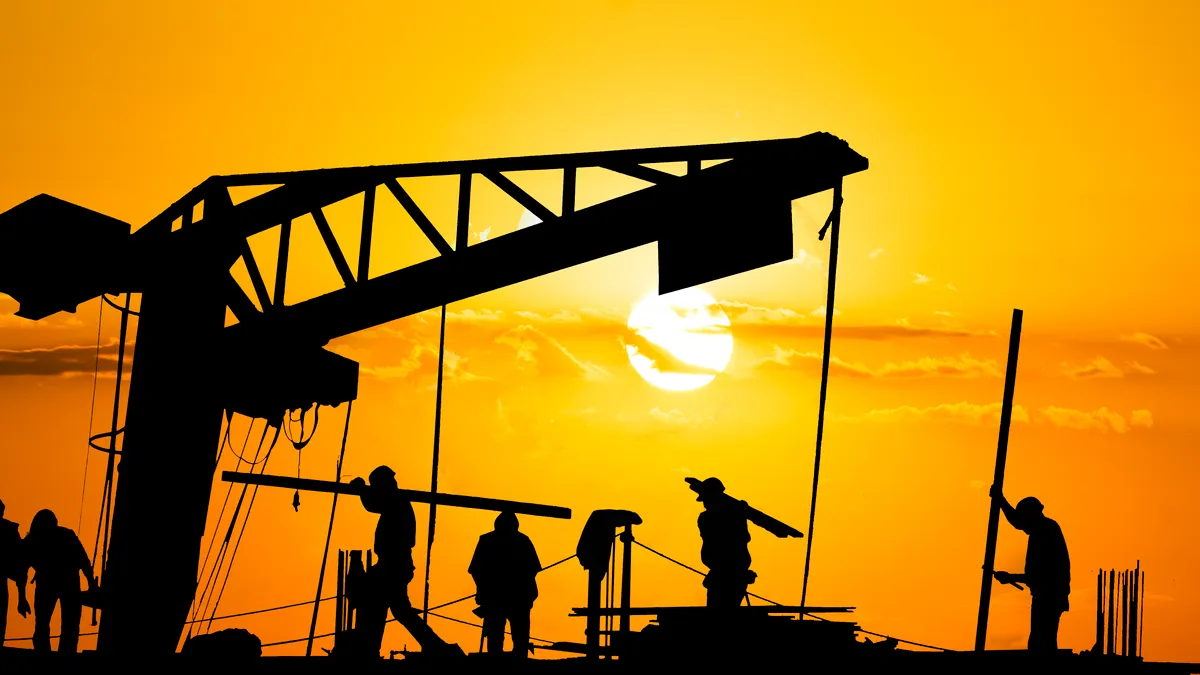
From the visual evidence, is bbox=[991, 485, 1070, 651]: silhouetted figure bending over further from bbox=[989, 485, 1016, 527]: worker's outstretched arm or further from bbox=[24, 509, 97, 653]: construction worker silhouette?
bbox=[24, 509, 97, 653]: construction worker silhouette

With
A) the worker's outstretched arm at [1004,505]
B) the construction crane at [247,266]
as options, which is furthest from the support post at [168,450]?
the worker's outstretched arm at [1004,505]

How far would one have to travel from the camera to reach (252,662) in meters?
11.8

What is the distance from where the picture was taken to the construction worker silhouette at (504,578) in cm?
1320

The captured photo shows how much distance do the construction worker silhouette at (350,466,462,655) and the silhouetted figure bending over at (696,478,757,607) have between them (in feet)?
8.84

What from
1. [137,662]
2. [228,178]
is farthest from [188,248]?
[137,662]

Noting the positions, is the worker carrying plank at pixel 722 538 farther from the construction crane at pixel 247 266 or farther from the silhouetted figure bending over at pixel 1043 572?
the silhouetted figure bending over at pixel 1043 572

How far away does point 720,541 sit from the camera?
13320 mm

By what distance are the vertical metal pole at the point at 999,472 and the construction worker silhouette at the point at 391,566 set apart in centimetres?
690

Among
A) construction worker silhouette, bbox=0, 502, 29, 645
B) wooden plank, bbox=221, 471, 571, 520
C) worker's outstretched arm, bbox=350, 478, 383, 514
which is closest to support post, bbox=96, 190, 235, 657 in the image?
wooden plank, bbox=221, 471, 571, 520

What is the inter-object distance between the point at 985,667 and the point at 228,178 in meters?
9.36

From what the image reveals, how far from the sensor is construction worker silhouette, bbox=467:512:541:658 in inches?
520

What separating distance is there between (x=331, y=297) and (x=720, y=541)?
15.2 feet

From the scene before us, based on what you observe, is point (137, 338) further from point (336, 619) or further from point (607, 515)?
point (336, 619)

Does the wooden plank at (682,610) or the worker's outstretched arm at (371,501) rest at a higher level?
the worker's outstretched arm at (371,501)
